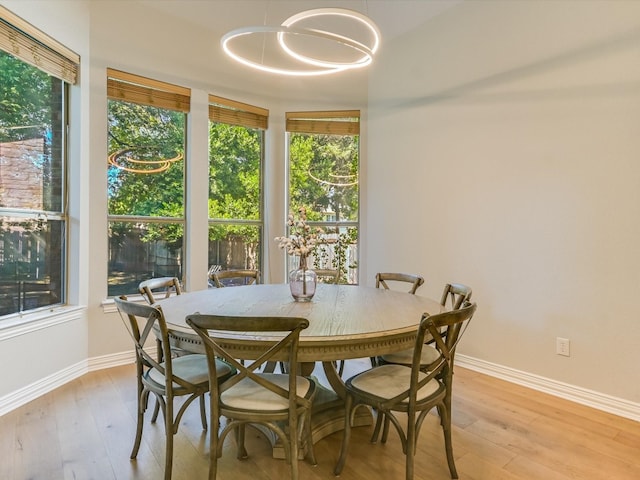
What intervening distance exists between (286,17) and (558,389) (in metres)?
3.97

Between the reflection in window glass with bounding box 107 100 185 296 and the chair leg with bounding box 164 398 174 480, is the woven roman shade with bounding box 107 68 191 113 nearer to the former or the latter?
the reflection in window glass with bounding box 107 100 185 296

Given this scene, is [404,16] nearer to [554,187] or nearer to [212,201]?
[554,187]

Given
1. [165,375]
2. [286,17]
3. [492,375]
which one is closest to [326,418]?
[165,375]

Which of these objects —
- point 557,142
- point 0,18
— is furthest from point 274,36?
point 557,142

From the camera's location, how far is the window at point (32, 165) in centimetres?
251

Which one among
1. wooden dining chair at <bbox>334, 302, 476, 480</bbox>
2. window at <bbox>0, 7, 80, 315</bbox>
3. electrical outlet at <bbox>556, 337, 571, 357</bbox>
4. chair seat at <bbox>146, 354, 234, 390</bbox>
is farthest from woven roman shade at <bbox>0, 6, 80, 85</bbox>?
electrical outlet at <bbox>556, 337, 571, 357</bbox>

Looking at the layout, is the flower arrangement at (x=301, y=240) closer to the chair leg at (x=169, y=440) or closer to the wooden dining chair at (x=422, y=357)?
the wooden dining chair at (x=422, y=357)

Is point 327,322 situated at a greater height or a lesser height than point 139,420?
greater

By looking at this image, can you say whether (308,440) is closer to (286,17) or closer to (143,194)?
(143,194)

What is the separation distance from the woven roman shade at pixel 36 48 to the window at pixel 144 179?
0.33 metres

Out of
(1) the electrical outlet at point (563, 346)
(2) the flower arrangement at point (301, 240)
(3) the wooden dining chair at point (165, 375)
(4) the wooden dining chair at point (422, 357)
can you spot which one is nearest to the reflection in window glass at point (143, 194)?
(3) the wooden dining chair at point (165, 375)

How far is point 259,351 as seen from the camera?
1547 mm

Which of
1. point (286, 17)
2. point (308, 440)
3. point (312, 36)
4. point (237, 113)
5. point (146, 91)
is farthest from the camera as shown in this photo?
point (237, 113)

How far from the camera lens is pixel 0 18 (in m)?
2.37
